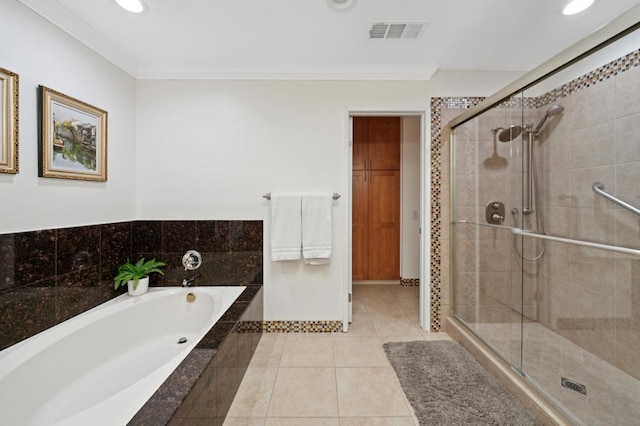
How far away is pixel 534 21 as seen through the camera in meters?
1.77

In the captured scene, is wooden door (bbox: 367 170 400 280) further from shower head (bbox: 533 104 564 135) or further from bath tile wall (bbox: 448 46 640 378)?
shower head (bbox: 533 104 564 135)

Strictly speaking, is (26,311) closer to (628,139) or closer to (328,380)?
(328,380)

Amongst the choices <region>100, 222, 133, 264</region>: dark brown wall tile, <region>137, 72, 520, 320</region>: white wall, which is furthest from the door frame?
<region>100, 222, 133, 264</region>: dark brown wall tile

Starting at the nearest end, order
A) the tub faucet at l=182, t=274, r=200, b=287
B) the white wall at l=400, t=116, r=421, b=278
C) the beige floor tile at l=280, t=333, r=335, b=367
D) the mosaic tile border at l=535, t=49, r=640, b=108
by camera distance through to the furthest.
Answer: the mosaic tile border at l=535, t=49, r=640, b=108, the beige floor tile at l=280, t=333, r=335, b=367, the tub faucet at l=182, t=274, r=200, b=287, the white wall at l=400, t=116, r=421, b=278

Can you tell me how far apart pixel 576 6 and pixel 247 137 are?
2.37 meters

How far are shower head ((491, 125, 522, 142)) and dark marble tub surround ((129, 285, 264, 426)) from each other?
217 centimetres

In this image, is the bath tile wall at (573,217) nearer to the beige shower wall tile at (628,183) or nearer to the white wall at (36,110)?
the beige shower wall tile at (628,183)

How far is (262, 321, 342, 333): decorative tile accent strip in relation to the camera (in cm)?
239

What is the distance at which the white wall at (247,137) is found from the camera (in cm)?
238

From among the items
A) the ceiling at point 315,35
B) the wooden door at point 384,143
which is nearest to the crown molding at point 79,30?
the ceiling at point 315,35

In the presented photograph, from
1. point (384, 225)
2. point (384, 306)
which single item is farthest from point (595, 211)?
point (384, 225)

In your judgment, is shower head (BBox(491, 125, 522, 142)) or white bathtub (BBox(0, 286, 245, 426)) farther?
shower head (BBox(491, 125, 522, 142))

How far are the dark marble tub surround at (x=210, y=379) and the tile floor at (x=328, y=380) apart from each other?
131 millimetres

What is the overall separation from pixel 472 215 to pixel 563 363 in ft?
3.54
